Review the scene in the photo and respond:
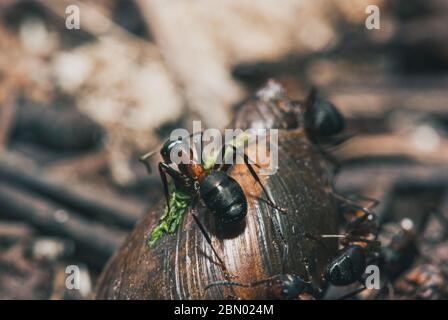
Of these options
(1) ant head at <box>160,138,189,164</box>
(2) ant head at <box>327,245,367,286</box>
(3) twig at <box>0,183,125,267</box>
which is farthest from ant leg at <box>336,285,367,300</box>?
(3) twig at <box>0,183,125,267</box>

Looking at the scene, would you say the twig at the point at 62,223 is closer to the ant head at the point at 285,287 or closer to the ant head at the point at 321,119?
the ant head at the point at 321,119

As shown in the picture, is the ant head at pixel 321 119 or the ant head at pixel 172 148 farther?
the ant head at pixel 321 119

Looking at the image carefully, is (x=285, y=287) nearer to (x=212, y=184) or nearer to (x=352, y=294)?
(x=212, y=184)

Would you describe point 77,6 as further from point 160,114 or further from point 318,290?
point 318,290

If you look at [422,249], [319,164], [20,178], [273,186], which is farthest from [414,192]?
[20,178]

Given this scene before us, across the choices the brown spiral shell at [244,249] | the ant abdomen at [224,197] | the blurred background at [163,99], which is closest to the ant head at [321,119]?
the brown spiral shell at [244,249]

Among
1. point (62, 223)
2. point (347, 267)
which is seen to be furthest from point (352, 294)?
point (62, 223)
